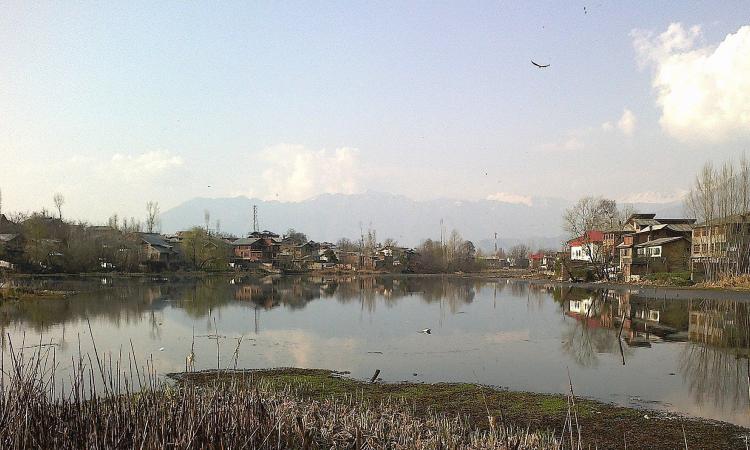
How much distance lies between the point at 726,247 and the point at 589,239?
71.3 ft

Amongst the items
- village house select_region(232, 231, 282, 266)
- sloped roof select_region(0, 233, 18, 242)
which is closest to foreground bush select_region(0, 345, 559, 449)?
sloped roof select_region(0, 233, 18, 242)

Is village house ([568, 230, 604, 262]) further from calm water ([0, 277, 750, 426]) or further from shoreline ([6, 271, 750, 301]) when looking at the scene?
calm water ([0, 277, 750, 426])

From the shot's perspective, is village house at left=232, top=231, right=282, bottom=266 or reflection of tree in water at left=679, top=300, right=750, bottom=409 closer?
reflection of tree in water at left=679, top=300, right=750, bottom=409

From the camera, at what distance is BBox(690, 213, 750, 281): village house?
4797cm

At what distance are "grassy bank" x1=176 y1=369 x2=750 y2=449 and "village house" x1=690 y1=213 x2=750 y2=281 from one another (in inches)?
1739

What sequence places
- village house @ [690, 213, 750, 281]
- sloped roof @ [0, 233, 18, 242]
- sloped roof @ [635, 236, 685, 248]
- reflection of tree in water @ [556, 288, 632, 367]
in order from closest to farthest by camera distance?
reflection of tree in water @ [556, 288, 632, 367], village house @ [690, 213, 750, 281], sloped roof @ [635, 236, 685, 248], sloped roof @ [0, 233, 18, 242]

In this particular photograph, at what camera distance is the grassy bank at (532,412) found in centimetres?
999

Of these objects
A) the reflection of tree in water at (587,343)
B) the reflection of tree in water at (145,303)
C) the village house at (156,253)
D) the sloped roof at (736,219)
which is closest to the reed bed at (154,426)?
the reflection of tree in water at (587,343)

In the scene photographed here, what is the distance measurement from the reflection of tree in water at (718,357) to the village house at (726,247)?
18982 millimetres

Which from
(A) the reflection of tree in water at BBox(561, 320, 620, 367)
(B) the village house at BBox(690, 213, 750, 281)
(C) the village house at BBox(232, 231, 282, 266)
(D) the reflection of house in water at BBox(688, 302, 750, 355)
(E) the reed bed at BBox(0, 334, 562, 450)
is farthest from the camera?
(C) the village house at BBox(232, 231, 282, 266)

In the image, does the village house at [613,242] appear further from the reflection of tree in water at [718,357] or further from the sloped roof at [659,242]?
the reflection of tree in water at [718,357]

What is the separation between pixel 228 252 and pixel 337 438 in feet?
289

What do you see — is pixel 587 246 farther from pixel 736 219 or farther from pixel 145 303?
pixel 145 303

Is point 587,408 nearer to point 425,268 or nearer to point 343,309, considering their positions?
point 343,309
